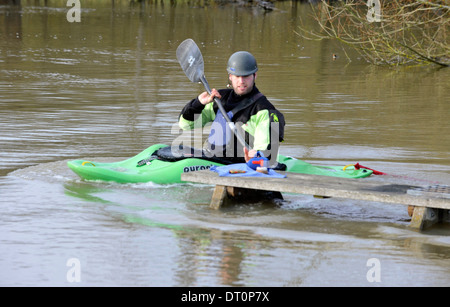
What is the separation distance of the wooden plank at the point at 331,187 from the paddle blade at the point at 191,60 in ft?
4.81

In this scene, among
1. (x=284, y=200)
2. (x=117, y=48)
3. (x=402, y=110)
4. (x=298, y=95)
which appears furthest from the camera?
(x=117, y=48)

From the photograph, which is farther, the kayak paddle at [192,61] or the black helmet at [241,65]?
the kayak paddle at [192,61]

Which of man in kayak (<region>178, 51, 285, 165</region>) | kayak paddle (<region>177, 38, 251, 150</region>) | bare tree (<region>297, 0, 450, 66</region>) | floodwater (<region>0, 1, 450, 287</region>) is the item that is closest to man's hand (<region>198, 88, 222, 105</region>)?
A: man in kayak (<region>178, 51, 285, 165</region>)

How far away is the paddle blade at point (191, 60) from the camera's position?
303 inches

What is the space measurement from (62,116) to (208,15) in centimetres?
2729

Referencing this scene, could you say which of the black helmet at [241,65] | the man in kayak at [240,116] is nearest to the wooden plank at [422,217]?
the man in kayak at [240,116]

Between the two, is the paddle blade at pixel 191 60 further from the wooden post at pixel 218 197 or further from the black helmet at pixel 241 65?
the wooden post at pixel 218 197

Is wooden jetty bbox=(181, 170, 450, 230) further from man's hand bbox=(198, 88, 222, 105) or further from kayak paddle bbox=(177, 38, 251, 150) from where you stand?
kayak paddle bbox=(177, 38, 251, 150)

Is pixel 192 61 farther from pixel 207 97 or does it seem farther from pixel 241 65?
pixel 241 65

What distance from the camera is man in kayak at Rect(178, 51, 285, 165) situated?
6.70 metres

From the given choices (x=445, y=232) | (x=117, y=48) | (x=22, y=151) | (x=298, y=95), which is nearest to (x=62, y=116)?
(x=22, y=151)

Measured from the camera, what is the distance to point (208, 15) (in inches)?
1480
